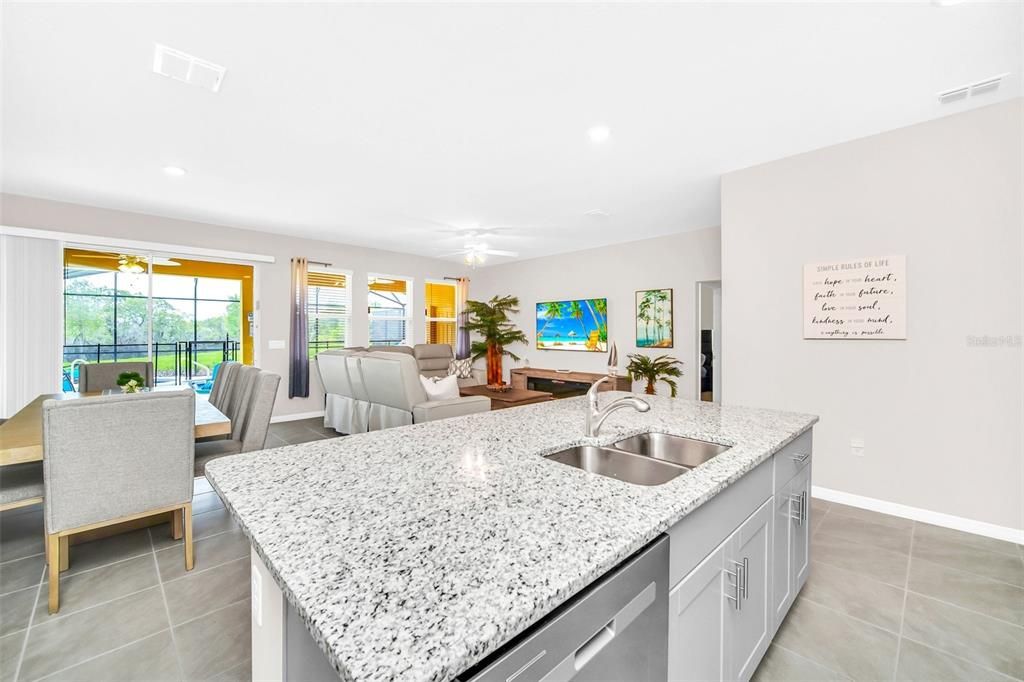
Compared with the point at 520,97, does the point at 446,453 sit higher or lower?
lower

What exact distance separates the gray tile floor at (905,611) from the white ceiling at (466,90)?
2474 millimetres

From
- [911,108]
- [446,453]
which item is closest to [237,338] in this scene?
[446,453]

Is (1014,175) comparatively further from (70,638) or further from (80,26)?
(70,638)

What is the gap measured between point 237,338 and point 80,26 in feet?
17.6

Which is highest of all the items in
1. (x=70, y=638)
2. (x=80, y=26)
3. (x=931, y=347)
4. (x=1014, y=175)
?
(x=80, y=26)

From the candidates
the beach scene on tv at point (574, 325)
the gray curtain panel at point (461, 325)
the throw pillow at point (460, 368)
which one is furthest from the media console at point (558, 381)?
the gray curtain panel at point (461, 325)

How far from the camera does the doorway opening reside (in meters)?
5.45

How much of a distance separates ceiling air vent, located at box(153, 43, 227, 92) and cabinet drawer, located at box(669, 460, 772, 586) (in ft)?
9.09

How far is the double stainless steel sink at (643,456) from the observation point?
4.75 feet

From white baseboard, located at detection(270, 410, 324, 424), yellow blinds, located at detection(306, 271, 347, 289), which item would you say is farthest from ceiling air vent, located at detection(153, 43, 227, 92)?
white baseboard, located at detection(270, 410, 324, 424)

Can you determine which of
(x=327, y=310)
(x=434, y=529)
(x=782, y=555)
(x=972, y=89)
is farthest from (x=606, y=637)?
(x=327, y=310)

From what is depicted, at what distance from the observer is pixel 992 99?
2.37m

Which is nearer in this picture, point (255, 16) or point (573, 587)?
point (573, 587)
